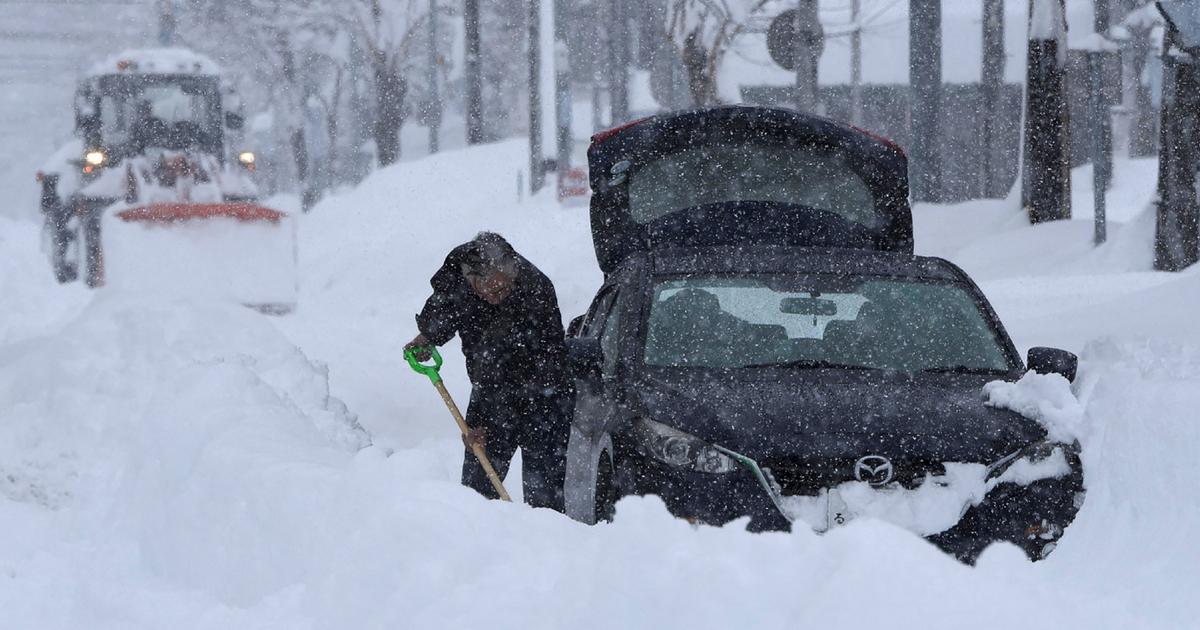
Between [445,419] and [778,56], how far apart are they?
11255 mm

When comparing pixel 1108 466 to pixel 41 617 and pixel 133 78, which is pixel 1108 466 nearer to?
pixel 41 617

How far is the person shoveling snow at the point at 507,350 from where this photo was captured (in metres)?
5.89

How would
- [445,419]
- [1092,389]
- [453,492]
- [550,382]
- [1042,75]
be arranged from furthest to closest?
[1042,75], [445,419], [550,382], [1092,389], [453,492]

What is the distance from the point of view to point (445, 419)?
9.98 meters

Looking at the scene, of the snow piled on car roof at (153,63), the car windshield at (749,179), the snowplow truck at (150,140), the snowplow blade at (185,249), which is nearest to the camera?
the car windshield at (749,179)

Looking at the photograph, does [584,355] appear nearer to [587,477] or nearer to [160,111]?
[587,477]

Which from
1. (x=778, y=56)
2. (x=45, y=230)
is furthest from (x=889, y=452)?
(x=45, y=230)

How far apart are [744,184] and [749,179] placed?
1.4 inches

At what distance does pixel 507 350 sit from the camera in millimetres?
5977

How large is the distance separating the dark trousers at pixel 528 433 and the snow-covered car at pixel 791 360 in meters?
0.20

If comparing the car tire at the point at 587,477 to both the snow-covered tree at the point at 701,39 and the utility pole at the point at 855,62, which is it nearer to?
the snow-covered tree at the point at 701,39

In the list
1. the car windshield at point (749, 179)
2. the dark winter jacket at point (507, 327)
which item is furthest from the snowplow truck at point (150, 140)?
the dark winter jacket at point (507, 327)

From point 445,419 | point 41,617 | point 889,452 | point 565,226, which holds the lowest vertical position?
point 565,226

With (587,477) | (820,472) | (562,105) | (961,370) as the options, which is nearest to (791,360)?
(961,370)
